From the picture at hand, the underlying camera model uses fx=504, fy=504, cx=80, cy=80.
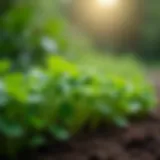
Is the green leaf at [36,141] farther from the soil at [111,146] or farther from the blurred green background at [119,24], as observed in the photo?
the blurred green background at [119,24]

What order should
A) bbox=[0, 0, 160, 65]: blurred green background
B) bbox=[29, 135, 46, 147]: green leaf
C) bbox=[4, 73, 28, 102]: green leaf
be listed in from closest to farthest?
bbox=[4, 73, 28, 102]: green leaf → bbox=[29, 135, 46, 147]: green leaf → bbox=[0, 0, 160, 65]: blurred green background

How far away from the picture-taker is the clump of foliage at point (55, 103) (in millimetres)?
1582

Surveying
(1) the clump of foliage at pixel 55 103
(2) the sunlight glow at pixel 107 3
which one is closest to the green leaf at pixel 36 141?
(1) the clump of foliage at pixel 55 103

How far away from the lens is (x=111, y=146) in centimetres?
184

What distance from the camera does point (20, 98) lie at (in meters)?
1.55

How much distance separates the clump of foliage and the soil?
0.14ft

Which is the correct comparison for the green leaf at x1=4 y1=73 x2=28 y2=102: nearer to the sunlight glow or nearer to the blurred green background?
the blurred green background

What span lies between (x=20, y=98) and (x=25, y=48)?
1328mm

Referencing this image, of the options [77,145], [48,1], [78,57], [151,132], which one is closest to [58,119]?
[77,145]

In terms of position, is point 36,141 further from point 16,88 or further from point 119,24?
point 119,24

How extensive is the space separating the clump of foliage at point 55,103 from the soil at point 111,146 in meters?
0.04

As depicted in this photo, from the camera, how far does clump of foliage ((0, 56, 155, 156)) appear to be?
158 cm

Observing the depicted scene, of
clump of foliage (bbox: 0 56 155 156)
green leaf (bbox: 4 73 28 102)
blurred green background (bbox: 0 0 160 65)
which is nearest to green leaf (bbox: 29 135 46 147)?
clump of foliage (bbox: 0 56 155 156)

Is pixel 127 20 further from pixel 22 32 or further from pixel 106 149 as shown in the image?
pixel 106 149
